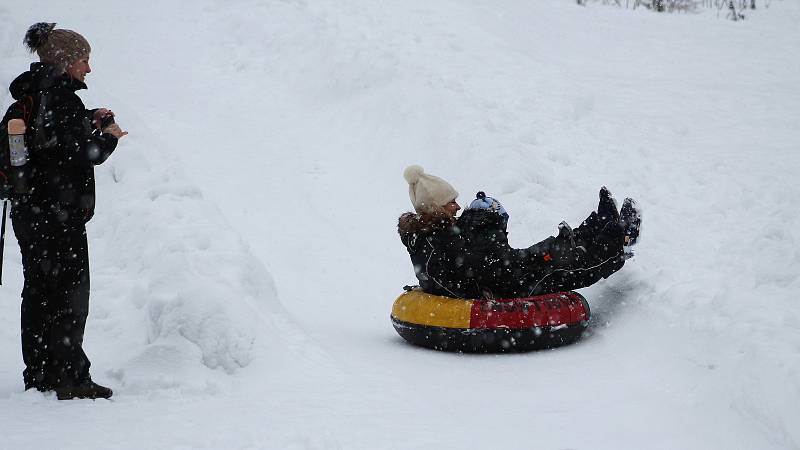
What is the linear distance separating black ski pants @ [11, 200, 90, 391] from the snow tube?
260cm

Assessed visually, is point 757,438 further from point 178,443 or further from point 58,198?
point 58,198

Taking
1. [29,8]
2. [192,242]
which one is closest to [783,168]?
[192,242]

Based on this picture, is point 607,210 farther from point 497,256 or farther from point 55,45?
point 55,45

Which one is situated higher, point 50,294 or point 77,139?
point 77,139

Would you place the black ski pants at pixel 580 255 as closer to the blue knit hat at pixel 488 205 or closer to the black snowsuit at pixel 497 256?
the black snowsuit at pixel 497 256

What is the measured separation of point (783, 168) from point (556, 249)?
4.67 m

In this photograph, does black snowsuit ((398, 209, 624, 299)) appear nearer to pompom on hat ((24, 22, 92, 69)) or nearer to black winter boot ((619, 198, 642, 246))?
black winter boot ((619, 198, 642, 246))

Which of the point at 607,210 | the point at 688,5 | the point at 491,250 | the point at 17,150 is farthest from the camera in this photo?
the point at 688,5

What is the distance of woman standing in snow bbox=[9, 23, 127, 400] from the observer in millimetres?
4297

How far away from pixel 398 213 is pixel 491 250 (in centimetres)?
357

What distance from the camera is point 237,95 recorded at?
1230 centimetres

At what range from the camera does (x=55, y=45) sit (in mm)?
4316

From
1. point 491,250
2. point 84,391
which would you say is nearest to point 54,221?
point 84,391

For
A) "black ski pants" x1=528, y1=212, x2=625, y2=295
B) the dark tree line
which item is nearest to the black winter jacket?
"black ski pants" x1=528, y1=212, x2=625, y2=295
